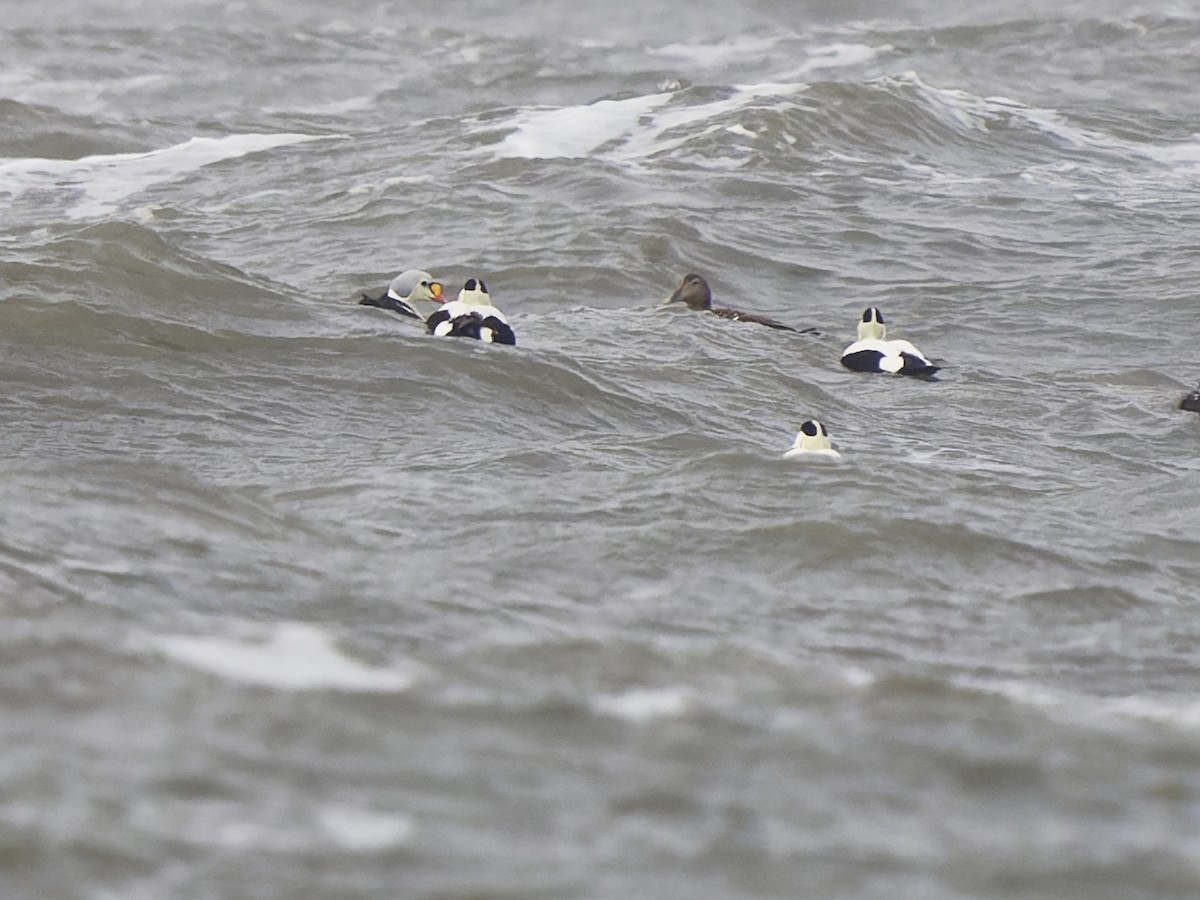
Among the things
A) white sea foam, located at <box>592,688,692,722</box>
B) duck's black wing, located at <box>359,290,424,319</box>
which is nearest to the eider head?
duck's black wing, located at <box>359,290,424,319</box>

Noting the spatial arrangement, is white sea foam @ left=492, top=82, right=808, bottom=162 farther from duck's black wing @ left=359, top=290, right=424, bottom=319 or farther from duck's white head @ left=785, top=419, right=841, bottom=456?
duck's white head @ left=785, top=419, right=841, bottom=456

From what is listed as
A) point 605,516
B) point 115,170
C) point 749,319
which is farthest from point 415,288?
point 115,170

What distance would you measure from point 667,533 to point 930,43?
960 inches

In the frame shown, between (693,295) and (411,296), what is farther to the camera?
(411,296)

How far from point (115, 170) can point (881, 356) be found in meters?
11.1

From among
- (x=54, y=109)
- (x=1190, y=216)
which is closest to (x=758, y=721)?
(x=1190, y=216)

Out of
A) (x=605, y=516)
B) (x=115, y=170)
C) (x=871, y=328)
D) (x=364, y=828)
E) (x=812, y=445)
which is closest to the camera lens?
(x=364, y=828)

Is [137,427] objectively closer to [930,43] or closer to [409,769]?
[409,769]

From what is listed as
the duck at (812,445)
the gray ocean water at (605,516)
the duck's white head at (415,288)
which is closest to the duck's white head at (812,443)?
the duck at (812,445)

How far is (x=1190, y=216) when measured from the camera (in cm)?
1861

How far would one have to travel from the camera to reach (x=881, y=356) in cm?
1294

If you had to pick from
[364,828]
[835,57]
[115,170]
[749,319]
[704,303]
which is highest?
[835,57]

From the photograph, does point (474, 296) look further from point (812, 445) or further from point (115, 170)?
point (115, 170)

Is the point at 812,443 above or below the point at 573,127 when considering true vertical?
below
